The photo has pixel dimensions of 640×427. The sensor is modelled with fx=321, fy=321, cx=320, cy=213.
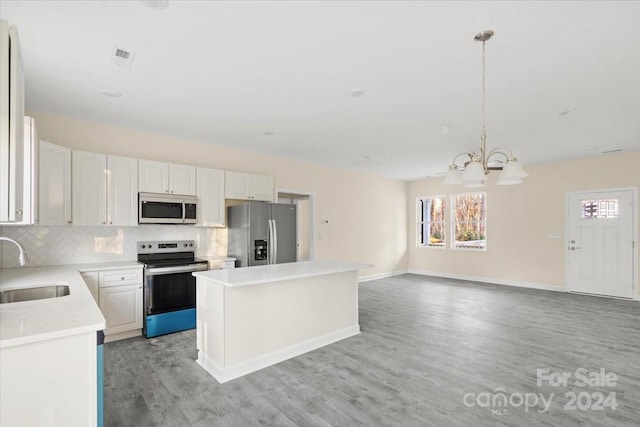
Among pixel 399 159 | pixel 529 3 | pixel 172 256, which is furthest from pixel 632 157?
pixel 172 256

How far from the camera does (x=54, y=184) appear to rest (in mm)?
3410

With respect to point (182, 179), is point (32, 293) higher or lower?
lower

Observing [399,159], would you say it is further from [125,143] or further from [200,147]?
[125,143]

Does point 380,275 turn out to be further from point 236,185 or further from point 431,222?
point 236,185

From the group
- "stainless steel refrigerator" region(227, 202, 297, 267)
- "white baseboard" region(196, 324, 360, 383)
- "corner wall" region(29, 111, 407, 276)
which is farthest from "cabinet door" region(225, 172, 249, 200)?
"white baseboard" region(196, 324, 360, 383)

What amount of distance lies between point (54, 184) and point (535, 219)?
324 inches

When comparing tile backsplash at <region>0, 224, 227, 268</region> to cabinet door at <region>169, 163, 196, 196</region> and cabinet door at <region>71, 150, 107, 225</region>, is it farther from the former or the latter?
cabinet door at <region>169, 163, 196, 196</region>

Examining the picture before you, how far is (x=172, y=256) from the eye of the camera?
14.8 ft

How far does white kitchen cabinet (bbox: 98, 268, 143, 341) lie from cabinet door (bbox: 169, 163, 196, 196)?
119 cm

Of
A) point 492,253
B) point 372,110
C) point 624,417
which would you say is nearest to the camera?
point 624,417

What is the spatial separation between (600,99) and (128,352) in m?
5.70

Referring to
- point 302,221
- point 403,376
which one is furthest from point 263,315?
point 302,221

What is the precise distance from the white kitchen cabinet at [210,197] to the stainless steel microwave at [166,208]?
12 centimetres

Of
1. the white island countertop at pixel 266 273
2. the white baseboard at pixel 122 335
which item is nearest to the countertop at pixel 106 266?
the white baseboard at pixel 122 335
